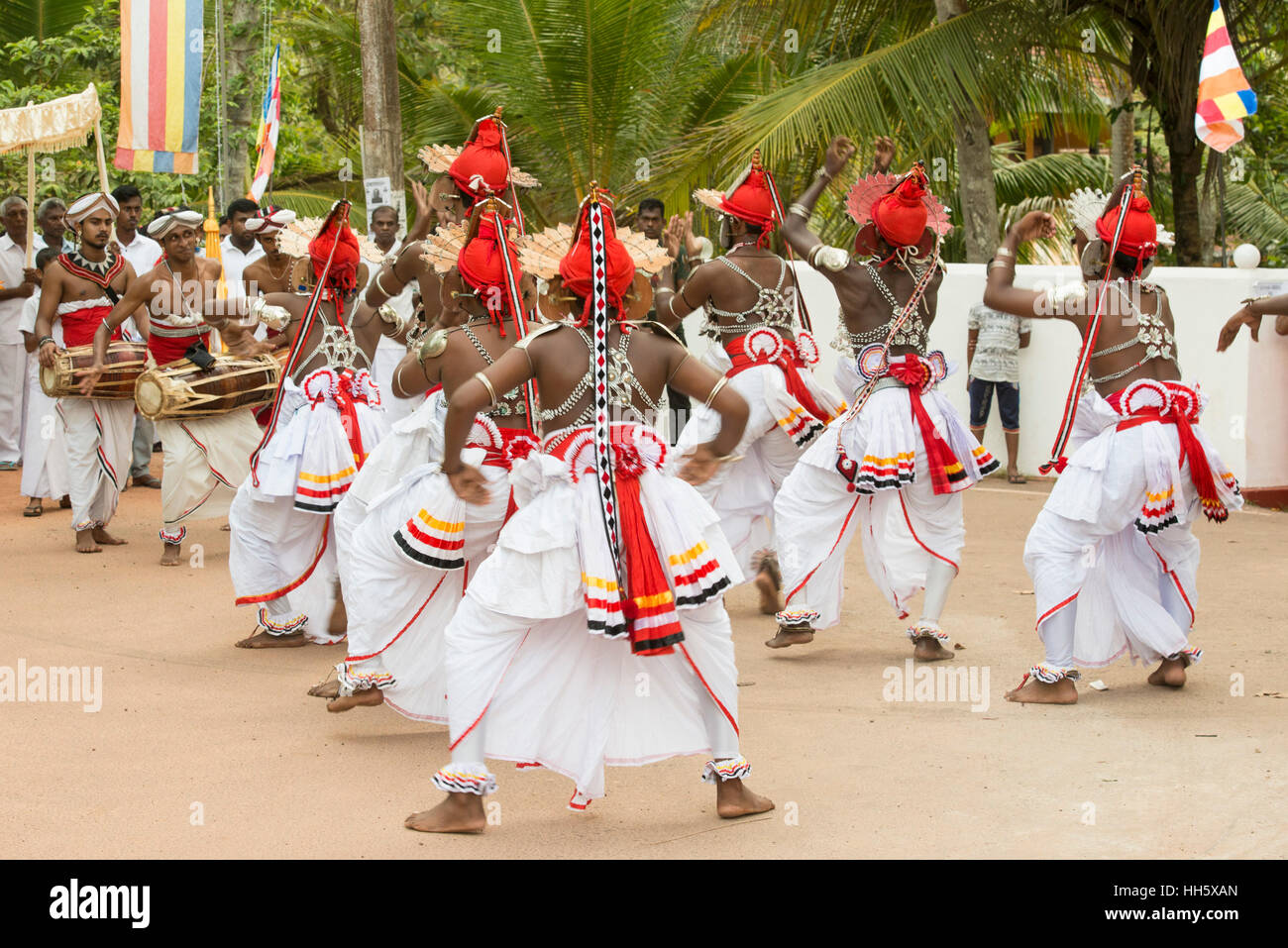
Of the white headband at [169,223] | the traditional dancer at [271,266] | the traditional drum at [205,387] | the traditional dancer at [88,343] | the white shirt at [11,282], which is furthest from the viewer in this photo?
the white shirt at [11,282]

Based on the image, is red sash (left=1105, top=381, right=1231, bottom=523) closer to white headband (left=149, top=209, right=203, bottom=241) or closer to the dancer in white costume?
the dancer in white costume

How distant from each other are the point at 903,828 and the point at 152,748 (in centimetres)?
289

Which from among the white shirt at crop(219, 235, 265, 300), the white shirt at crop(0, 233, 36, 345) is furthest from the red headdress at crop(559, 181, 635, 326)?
the white shirt at crop(0, 233, 36, 345)

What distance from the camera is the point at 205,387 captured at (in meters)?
9.46

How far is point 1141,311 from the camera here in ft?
21.4

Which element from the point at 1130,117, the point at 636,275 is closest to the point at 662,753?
the point at 636,275

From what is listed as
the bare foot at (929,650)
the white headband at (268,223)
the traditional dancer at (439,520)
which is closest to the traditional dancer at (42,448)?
the white headband at (268,223)

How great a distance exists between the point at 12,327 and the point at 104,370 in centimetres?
408

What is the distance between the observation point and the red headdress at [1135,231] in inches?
256

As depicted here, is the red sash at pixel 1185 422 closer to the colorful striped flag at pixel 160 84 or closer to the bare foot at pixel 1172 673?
the bare foot at pixel 1172 673

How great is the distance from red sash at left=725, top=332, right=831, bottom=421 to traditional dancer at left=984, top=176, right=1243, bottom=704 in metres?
1.67

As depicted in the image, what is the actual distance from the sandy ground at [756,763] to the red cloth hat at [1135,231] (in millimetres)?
1880

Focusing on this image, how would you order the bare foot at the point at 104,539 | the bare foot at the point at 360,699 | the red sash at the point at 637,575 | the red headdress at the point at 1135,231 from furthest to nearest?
the bare foot at the point at 104,539
the red headdress at the point at 1135,231
the bare foot at the point at 360,699
the red sash at the point at 637,575

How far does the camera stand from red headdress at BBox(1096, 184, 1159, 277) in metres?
6.50
